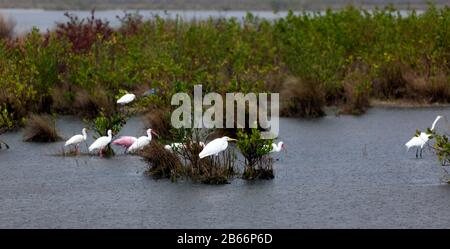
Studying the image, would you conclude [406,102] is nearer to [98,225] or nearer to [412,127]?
[412,127]

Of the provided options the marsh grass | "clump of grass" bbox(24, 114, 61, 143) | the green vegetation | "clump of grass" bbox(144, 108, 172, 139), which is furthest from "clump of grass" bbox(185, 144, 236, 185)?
the green vegetation

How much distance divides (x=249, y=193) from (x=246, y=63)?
36.4ft

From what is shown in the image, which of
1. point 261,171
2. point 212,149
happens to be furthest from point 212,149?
point 261,171

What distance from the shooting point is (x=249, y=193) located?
1527 cm

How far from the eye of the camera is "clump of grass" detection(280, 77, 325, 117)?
2270cm

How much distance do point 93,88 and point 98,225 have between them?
9.45m

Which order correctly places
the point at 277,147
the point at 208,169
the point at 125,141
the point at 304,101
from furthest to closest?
the point at 304,101
the point at 125,141
the point at 277,147
the point at 208,169

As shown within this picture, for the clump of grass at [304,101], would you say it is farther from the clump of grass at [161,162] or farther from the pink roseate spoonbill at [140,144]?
the clump of grass at [161,162]

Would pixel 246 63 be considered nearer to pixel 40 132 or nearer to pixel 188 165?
pixel 40 132

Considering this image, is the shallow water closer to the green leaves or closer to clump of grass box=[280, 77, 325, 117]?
the green leaves

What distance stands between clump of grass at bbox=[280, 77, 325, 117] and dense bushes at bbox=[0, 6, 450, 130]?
0.02 meters

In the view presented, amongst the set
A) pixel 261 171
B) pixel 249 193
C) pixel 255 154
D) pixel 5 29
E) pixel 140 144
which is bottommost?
pixel 249 193

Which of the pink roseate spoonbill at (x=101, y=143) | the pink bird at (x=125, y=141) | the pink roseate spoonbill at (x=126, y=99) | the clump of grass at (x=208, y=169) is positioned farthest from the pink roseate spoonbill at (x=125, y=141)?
the pink roseate spoonbill at (x=126, y=99)

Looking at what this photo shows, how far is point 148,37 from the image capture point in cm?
2712
